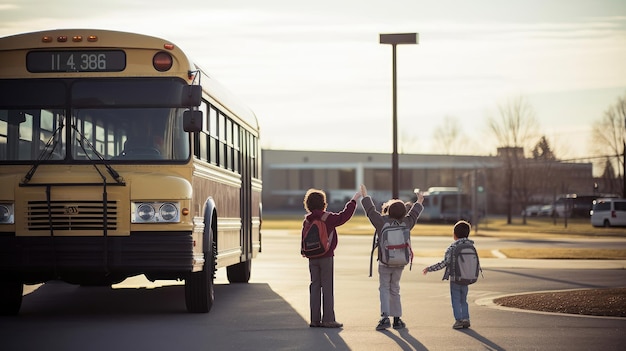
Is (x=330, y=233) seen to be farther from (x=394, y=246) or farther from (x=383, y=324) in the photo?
(x=383, y=324)

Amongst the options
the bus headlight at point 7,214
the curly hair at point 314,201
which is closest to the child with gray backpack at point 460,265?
the curly hair at point 314,201

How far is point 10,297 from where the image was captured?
14.4 m

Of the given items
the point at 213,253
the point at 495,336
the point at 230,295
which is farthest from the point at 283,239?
the point at 495,336

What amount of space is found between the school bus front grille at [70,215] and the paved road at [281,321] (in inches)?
44.8

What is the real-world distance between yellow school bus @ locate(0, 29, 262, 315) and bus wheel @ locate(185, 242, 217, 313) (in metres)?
0.02

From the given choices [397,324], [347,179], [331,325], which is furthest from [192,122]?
[347,179]

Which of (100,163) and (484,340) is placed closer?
(484,340)

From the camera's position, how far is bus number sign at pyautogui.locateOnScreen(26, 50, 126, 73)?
1382cm

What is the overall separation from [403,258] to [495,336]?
1282mm

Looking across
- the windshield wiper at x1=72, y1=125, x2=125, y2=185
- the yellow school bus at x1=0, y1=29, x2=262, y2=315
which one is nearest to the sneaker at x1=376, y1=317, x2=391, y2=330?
the yellow school bus at x1=0, y1=29, x2=262, y2=315

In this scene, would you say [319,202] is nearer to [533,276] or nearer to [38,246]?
[38,246]

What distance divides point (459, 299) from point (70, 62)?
537 centimetres

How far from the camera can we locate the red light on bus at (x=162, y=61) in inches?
546

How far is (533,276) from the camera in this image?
911 inches
